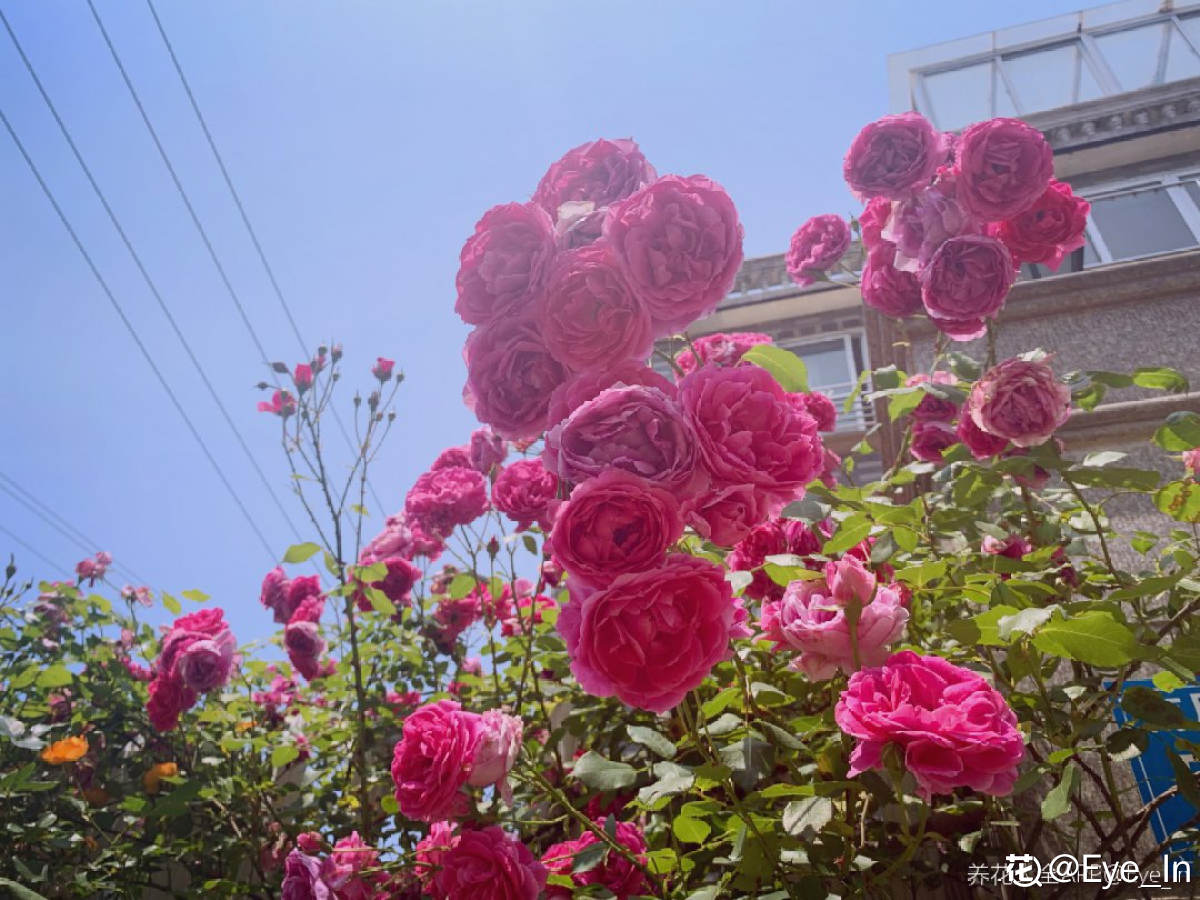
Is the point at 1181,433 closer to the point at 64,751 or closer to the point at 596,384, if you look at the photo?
the point at 596,384

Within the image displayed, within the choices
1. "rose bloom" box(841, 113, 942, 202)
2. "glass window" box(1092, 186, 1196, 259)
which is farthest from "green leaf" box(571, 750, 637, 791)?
"glass window" box(1092, 186, 1196, 259)

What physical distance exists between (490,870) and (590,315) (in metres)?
0.75

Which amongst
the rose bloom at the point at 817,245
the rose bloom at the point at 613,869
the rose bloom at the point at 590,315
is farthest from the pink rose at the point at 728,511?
the rose bloom at the point at 817,245

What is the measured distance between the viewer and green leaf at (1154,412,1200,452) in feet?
3.70

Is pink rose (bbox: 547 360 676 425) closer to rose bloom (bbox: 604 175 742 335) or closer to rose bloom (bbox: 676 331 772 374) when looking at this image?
rose bloom (bbox: 604 175 742 335)

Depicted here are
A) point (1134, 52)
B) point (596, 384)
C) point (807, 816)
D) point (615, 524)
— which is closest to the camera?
point (615, 524)

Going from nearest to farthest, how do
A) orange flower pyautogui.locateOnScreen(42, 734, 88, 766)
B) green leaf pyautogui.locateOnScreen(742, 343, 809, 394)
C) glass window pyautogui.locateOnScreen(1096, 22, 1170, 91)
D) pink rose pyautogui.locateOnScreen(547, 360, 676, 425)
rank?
1. pink rose pyautogui.locateOnScreen(547, 360, 676, 425)
2. green leaf pyautogui.locateOnScreen(742, 343, 809, 394)
3. orange flower pyautogui.locateOnScreen(42, 734, 88, 766)
4. glass window pyautogui.locateOnScreen(1096, 22, 1170, 91)

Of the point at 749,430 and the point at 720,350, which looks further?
the point at 720,350

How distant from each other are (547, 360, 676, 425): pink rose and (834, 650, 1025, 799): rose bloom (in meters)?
0.39

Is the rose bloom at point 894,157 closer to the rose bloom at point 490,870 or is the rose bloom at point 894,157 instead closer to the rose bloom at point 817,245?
the rose bloom at point 817,245

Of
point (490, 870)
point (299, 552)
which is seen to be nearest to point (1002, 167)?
point (490, 870)

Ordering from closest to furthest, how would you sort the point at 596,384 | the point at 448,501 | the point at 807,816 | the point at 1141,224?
the point at 596,384 < the point at 807,816 < the point at 448,501 < the point at 1141,224

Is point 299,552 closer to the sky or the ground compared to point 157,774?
closer to the sky

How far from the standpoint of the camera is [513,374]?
824mm
